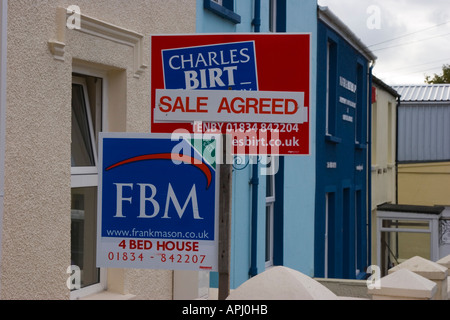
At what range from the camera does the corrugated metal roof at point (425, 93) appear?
95.5 feet

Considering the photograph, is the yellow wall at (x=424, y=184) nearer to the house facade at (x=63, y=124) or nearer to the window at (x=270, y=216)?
the window at (x=270, y=216)

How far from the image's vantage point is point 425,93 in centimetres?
3073

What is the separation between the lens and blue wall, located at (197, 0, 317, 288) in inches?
393

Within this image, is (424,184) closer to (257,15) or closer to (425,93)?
(425,93)

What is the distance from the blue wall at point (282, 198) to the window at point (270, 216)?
0.26ft

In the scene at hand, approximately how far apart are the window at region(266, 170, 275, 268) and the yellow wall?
1757cm

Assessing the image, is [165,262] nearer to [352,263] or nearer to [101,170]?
[101,170]

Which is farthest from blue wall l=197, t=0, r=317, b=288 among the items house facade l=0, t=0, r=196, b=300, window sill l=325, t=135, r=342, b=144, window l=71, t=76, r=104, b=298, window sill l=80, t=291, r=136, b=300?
window sill l=80, t=291, r=136, b=300

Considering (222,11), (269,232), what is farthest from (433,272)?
(269,232)

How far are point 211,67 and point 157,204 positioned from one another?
1.73 metres

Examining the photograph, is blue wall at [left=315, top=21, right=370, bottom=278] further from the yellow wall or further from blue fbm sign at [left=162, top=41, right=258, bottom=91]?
the yellow wall

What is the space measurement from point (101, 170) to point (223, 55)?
1.74m

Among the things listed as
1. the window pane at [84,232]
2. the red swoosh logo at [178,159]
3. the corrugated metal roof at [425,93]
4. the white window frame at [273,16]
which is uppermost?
the corrugated metal roof at [425,93]

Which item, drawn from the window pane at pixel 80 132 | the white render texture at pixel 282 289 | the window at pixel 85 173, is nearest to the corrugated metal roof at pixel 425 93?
the window at pixel 85 173
